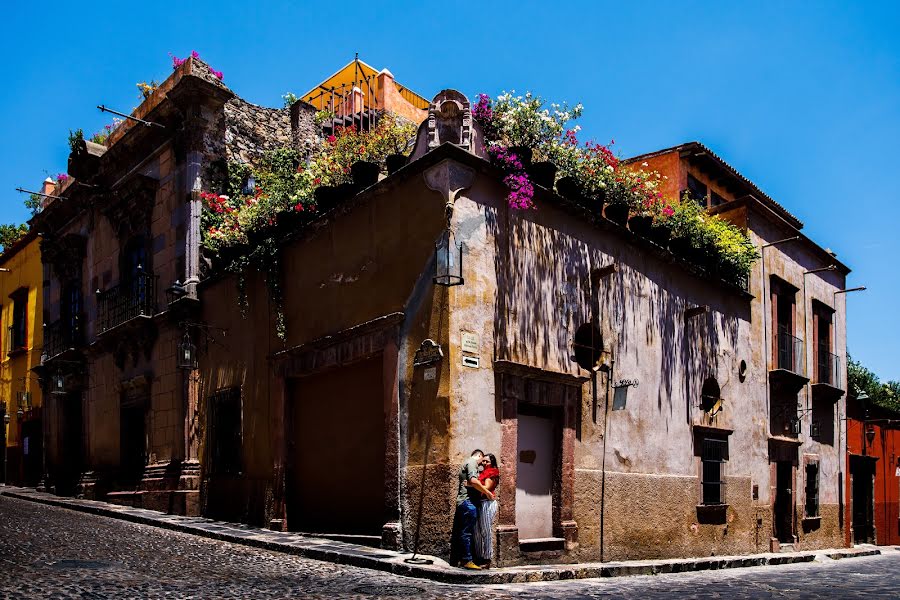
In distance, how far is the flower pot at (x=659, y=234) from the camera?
14.1 metres

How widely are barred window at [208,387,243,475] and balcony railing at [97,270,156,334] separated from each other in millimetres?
3183

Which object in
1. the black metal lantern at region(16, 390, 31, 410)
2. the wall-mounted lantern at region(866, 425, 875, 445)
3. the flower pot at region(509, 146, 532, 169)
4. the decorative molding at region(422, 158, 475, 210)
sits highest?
the flower pot at region(509, 146, 532, 169)

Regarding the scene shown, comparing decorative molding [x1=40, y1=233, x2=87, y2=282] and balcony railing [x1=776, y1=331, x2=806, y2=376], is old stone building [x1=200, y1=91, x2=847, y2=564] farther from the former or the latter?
decorative molding [x1=40, y1=233, x2=87, y2=282]

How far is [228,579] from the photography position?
782cm

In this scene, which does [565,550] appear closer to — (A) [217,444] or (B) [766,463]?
(A) [217,444]

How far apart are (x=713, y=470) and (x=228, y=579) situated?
1032 cm

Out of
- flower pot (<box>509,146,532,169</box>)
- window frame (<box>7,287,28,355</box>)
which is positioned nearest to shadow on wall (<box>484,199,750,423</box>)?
flower pot (<box>509,146,532,169</box>)

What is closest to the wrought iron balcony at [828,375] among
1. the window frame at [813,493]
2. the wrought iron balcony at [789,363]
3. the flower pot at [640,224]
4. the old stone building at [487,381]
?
the wrought iron balcony at [789,363]

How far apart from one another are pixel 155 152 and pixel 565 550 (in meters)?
11.5

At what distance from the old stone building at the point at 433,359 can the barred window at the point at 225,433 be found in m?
0.05

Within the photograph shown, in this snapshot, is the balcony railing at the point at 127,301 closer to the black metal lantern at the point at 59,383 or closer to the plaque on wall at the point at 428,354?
the black metal lantern at the point at 59,383

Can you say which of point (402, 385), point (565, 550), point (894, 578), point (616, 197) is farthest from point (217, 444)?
point (894, 578)

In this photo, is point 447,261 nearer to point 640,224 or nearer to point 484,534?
point 484,534

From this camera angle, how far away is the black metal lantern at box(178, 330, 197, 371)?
15094 mm
